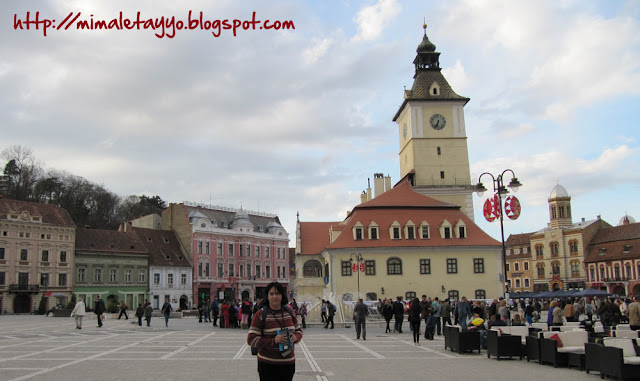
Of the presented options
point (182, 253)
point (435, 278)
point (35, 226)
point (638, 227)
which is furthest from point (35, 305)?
point (638, 227)

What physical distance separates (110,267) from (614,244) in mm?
71332

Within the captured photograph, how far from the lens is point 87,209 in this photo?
8938 centimetres

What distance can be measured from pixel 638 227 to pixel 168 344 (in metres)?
84.1

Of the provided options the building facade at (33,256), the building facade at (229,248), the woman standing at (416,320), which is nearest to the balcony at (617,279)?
the building facade at (229,248)

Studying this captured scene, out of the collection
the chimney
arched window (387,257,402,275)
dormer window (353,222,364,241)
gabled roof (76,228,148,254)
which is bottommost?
arched window (387,257,402,275)

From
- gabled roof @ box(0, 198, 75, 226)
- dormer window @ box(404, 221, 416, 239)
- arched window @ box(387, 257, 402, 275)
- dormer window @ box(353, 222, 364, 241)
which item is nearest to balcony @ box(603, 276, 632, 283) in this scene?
dormer window @ box(404, 221, 416, 239)

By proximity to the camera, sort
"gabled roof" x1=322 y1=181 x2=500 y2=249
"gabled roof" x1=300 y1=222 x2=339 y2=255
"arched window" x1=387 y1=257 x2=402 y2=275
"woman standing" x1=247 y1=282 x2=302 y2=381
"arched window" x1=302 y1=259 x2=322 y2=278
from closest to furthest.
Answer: "woman standing" x1=247 y1=282 x2=302 y2=381, "arched window" x1=387 y1=257 x2=402 y2=275, "gabled roof" x1=322 y1=181 x2=500 y2=249, "arched window" x1=302 y1=259 x2=322 y2=278, "gabled roof" x1=300 y1=222 x2=339 y2=255

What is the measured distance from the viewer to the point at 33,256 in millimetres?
63625

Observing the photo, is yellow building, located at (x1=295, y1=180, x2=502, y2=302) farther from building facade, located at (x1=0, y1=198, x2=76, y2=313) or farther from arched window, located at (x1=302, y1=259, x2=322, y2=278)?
building facade, located at (x1=0, y1=198, x2=76, y2=313)

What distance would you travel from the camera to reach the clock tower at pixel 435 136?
67.4m

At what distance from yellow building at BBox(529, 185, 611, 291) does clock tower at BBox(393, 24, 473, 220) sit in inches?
1429

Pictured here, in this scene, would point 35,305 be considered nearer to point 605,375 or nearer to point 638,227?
point 605,375

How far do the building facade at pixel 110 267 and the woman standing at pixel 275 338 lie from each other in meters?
63.7

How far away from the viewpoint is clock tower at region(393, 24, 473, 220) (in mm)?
67438
